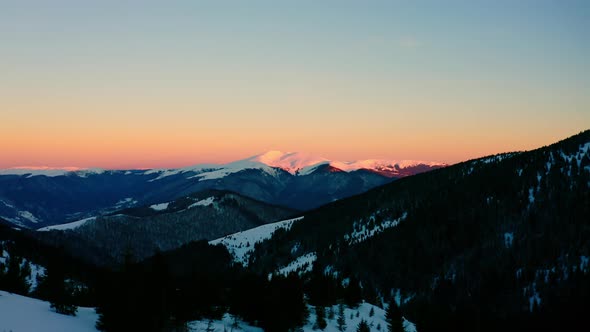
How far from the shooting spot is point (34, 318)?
19344mm

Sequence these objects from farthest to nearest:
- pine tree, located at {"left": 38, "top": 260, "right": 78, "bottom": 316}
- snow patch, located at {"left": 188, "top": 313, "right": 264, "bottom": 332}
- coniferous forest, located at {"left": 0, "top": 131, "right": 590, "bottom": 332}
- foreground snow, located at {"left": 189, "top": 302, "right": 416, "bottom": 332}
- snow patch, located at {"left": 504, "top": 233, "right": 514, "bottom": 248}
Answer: snow patch, located at {"left": 504, "top": 233, "right": 514, "bottom": 248}, coniferous forest, located at {"left": 0, "top": 131, "right": 590, "bottom": 332}, foreground snow, located at {"left": 189, "top": 302, "right": 416, "bottom": 332}, snow patch, located at {"left": 188, "top": 313, "right": 264, "bottom": 332}, pine tree, located at {"left": 38, "top": 260, "right": 78, "bottom": 316}

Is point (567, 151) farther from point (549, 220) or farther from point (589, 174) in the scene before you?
point (549, 220)

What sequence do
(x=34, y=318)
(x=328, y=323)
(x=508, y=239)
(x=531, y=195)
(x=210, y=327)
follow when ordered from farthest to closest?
(x=531, y=195) → (x=508, y=239) → (x=328, y=323) → (x=210, y=327) → (x=34, y=318)

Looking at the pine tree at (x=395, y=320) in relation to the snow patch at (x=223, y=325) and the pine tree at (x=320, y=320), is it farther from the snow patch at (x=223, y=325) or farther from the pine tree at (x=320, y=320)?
the snow patch at (x=223, y=325)

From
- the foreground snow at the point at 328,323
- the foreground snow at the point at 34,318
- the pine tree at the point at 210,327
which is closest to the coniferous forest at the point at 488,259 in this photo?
the foreground snow at the point at 328,323

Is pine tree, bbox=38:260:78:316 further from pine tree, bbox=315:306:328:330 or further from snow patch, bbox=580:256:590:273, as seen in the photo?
snow patch, bbox=580:256:590:273

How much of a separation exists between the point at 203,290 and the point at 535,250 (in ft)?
489

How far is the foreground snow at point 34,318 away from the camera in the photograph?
1800 cm

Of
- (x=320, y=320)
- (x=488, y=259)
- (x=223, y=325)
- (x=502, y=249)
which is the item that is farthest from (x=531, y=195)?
(x=223, y=325)

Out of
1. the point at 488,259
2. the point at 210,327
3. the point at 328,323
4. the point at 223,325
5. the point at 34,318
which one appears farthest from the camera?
the point at 488,259

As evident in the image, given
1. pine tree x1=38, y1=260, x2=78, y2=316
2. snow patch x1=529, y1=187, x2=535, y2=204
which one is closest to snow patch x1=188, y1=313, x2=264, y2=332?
pine tree x1=38, y1=260, x2=78, y2=316

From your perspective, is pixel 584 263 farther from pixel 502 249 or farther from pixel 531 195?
pixel 531 195

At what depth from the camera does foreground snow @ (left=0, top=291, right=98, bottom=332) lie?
1800cm

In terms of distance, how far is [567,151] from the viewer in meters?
188
